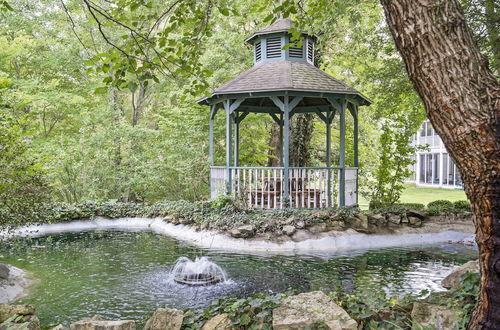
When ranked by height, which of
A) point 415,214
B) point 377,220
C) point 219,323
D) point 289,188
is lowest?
point 219,323

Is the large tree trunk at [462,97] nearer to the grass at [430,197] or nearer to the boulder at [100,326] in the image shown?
the boulder at [100,326]

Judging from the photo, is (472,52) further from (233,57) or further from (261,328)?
(233,57)

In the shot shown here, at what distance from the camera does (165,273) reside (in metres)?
6.80

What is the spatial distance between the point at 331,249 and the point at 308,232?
698 millimetres

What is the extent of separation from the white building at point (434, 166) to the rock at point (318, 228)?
61.4 ft

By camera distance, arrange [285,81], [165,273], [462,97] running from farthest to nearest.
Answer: [285,81] < [165,273] < [462,97]

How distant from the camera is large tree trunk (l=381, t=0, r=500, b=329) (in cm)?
203

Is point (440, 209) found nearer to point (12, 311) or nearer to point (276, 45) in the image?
point (276, 45)

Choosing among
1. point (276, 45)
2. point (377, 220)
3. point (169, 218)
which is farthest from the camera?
point (276, 45)

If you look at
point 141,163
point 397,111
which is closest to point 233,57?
point 141,163

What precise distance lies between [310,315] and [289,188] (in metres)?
7.94

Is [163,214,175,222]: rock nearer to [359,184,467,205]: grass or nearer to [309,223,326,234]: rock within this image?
[309,223,326,234]: rock

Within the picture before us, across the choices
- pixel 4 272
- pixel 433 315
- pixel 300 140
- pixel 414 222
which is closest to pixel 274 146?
pixel 300 140

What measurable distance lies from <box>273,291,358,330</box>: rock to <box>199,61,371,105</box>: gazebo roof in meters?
7.13
